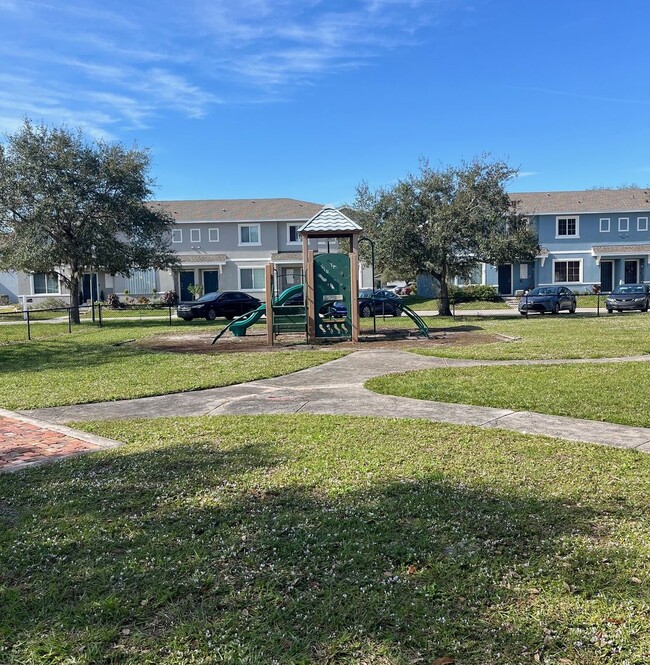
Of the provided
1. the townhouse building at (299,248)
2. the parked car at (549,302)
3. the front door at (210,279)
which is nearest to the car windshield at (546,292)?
the parked car at (549,302)

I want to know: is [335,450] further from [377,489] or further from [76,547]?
[76,547]

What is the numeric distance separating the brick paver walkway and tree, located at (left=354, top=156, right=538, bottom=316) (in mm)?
20152

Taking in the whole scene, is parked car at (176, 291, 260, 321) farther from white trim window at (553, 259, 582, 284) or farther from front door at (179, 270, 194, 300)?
white trim window at (553, 259, 582, 284)

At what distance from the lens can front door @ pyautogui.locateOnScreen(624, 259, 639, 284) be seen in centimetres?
4150

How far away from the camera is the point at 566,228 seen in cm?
4153

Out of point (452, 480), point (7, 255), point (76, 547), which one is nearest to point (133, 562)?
point (76, 547)

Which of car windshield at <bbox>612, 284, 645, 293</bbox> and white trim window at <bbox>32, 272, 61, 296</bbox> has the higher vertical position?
white trim window at <bbox>32, 272, 61, 296</bbox>

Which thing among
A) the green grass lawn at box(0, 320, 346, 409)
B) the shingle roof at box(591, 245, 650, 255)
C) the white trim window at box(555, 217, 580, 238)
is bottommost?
the green grass lawn at box(0, 320, 346, 409)

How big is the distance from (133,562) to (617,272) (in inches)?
1731

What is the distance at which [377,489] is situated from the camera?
4.54m

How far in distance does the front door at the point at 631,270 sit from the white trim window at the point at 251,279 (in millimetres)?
25150

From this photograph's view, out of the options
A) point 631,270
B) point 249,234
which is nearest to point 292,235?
point 249,234

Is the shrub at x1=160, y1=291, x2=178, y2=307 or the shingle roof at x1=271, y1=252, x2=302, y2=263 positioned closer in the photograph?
the shrub at x1=160, y1=291, x2=178, y2=307

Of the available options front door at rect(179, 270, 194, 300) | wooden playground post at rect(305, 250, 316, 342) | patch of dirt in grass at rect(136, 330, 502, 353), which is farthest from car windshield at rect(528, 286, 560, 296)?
front door at rect(179, 270, 194, 300)
